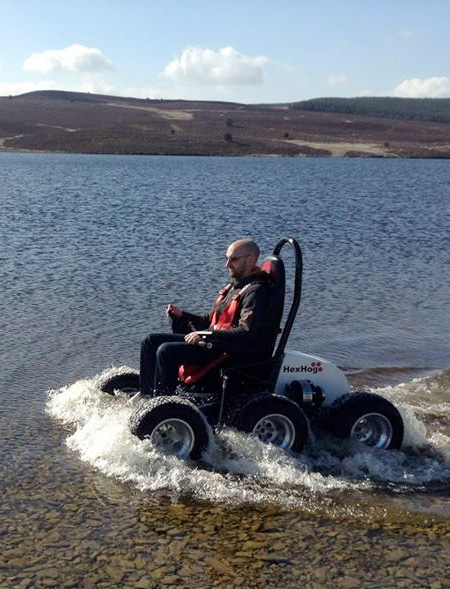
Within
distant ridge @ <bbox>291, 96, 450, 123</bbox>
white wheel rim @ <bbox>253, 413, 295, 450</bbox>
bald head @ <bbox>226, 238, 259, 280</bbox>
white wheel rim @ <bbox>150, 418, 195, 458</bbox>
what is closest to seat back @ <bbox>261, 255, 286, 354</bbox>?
bald head @ <bbox>226, 238, 259, 280</bbox>

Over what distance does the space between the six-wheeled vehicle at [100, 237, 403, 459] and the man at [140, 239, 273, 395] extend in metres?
0.12

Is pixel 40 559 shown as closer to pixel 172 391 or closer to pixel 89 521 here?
pixel 89 521

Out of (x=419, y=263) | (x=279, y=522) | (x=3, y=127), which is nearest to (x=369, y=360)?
(x=279, y=522)

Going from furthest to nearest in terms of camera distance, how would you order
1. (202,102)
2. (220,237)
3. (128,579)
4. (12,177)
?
(202,102) → (12,177) → (220,237) → (128,579)

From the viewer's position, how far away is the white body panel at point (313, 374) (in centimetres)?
878

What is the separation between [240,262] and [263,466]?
206 centimetres

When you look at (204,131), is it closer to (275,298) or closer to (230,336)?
(275,298)

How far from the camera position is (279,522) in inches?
280

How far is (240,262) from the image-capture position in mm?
8594

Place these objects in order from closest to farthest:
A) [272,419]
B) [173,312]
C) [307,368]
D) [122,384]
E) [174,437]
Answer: [174,437], [272,419], [307,368], [173,312], [122,384]

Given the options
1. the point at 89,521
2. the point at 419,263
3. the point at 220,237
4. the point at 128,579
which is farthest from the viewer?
the point at 220,237

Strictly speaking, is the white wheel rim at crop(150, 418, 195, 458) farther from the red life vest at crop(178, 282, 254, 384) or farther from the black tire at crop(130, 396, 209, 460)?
the red life vest at crop(178, 282, 254, 384)

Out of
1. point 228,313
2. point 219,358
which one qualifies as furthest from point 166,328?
point 219,358

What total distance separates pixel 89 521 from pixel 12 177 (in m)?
56.2
